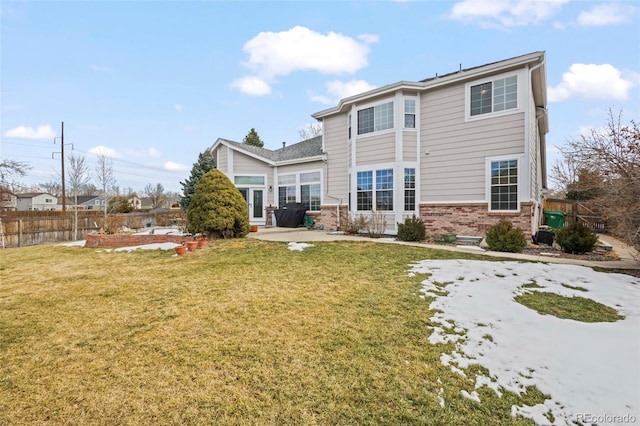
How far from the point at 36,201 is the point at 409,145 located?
196ft

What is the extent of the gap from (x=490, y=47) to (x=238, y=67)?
37.7ft

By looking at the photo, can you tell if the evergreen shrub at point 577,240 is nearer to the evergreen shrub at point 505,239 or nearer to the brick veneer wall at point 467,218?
the evergreen shrub at point 505,239

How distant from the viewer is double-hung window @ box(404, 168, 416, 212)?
462 inches

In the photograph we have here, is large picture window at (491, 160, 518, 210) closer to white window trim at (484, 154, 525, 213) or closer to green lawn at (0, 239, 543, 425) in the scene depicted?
white window trim at (484, 154, 525, 213)

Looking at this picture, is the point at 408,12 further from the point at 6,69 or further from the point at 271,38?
the point at 6,69

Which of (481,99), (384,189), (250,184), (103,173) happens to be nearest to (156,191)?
(103,173)

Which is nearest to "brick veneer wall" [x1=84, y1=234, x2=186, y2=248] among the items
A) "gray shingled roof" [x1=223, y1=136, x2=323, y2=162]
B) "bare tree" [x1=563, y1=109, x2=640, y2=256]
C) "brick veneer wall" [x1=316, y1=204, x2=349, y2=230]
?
"brick veneer wall" [x1=316, y1=204, x2=349, y2=230]

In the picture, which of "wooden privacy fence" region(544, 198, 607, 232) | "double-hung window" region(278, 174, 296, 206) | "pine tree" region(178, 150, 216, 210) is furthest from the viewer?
"pine tree" region(178, 150, 216, 210)

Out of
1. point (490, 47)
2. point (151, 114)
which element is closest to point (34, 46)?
point (151, 114)

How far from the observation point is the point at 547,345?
3045 millimetres

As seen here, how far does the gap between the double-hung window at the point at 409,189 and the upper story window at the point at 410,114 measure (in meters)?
1.74

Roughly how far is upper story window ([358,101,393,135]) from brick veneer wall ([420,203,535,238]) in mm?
3624

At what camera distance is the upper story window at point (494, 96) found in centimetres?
980

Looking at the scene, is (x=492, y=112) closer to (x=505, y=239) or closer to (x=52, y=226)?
(x=505, y=239)
